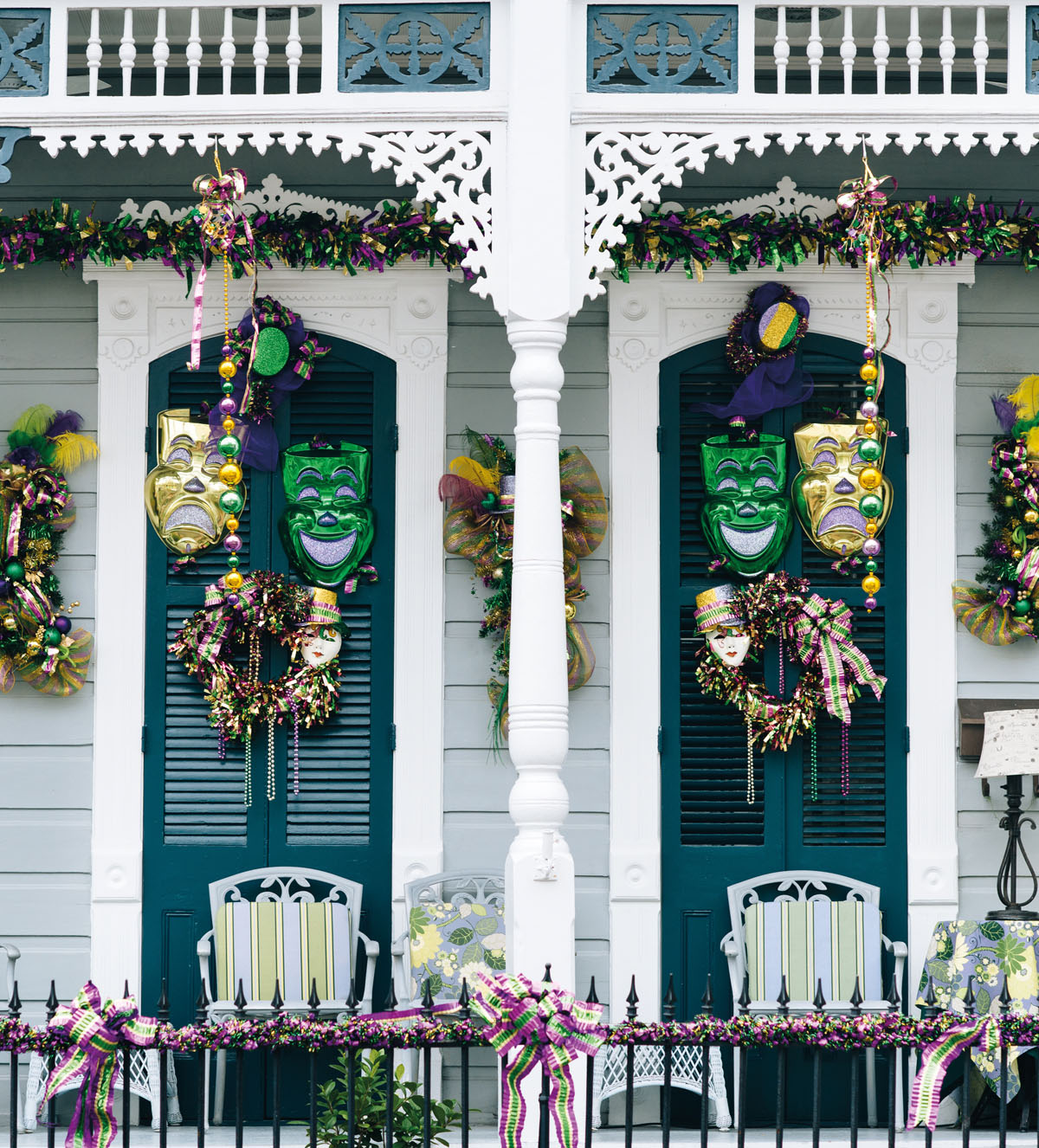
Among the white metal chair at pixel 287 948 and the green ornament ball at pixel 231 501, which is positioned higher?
the green ornament ball at pixel 231 501

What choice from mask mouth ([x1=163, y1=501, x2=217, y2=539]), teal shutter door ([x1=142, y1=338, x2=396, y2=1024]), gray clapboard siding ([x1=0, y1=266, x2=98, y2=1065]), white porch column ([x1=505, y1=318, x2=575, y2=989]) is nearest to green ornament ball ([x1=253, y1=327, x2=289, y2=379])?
teal shutter door ([x1=142, y1=338, x2=396, y2=1024])

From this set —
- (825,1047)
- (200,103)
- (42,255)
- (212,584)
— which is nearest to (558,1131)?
(825,1047)

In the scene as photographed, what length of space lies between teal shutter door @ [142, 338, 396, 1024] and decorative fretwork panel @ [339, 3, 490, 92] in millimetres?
1591

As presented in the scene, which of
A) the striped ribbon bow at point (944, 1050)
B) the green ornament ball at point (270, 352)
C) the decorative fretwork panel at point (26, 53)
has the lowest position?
the striped ribbon bow at point (944, 1050)

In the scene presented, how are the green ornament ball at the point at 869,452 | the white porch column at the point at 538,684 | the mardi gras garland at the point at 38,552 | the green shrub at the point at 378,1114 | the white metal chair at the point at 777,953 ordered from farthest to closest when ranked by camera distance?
1. the mardi gras garland at the point at 38,552
2. the white metal chair at the point at 777,953
3. the green ornament ball at the point at 869,452
4. the white porch column at the point at 538,684
5. the green shrub at the point at 378,1114

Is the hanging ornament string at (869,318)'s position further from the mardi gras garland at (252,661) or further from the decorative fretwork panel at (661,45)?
the mardi gras garland at (252,661)

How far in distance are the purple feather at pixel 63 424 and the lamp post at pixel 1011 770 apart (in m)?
3.81

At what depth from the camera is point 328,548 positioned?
22.6 ft

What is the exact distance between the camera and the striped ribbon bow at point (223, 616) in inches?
268

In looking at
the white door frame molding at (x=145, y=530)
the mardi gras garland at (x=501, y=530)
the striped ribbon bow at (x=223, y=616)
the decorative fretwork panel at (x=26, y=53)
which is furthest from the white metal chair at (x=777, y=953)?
the decorative fretwork panel at (x=26, y=53)

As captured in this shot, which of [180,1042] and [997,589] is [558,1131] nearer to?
[180,1042]

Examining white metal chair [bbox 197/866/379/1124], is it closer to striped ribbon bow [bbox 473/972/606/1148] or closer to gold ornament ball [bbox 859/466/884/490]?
striped ribbon bow [bbox 473/972/606/1148]

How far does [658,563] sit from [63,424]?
8.14 ft

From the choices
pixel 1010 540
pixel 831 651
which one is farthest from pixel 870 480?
pixel 1010 540
